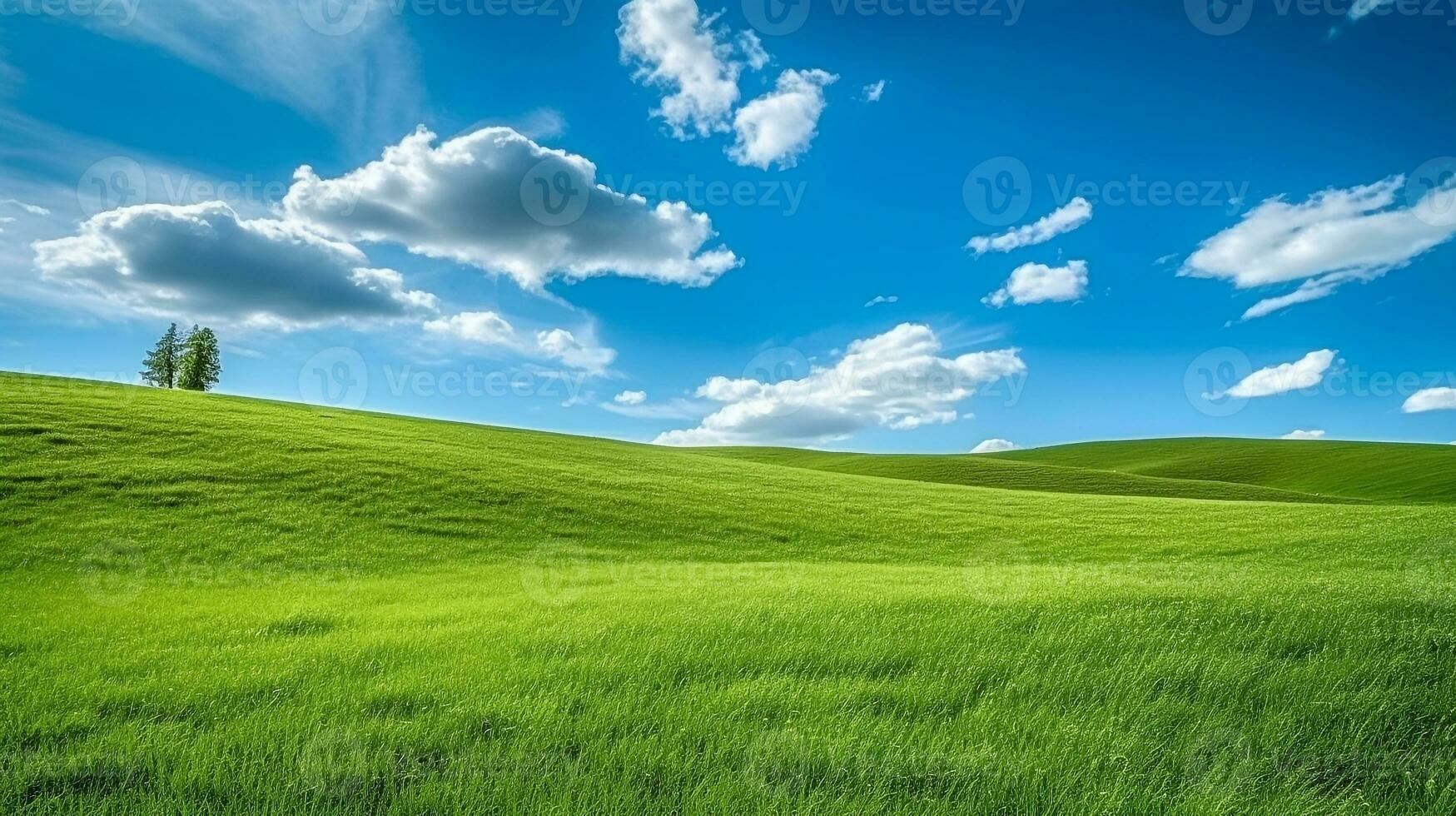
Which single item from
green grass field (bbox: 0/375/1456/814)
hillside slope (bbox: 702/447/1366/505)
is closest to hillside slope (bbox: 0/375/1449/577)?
green grass field (bbox: 0/375/1456/814)

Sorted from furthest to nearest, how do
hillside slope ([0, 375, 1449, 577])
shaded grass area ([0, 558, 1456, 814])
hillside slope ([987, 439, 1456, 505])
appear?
1. hillside slope ([987, 439, 1456, 505])
2. hillside slope ([0, 375, 1449, 577])
3. shaded grass area ([0, 558, 1456, 814])

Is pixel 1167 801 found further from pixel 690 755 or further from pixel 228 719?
pixel 228 719

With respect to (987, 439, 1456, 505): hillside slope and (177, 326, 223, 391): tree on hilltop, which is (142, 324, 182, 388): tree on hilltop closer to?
(177, 326, 223, 391): tree on hilltop

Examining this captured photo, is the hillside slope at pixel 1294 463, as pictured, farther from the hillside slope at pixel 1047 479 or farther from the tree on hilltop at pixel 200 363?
the tree on hilltop at pixel 200 363

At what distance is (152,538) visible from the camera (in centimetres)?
1566

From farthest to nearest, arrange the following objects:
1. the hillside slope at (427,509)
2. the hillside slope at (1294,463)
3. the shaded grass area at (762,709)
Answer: the hillside slope at (1294,463)
the hillside slope at (427,509)
the shaded grass area at (762,709)

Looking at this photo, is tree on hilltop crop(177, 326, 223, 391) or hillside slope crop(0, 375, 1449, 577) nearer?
hillside slope crop(0, 375, 1449, 577)

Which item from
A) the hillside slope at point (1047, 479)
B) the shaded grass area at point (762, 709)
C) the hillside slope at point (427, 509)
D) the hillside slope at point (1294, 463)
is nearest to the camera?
the shaded grass area at point (762, 709)

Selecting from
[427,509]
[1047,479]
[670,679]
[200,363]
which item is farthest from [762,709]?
[200,363]

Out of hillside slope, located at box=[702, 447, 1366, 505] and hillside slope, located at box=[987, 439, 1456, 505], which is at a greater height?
hillside slope, located at box=[987, 439, 1456, 505]

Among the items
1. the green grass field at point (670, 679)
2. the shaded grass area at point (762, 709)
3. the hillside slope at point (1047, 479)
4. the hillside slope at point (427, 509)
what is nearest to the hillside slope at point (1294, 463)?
the hillside slope at point (1047, 479)

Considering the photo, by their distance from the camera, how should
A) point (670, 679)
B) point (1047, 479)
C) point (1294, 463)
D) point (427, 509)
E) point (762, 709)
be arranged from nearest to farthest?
point (762, 709) < point (670, 679) < point (427, 509) < point (1047, 479) < point (1294, 463)

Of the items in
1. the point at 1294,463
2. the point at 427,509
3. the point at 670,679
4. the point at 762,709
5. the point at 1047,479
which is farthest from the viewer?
the point at 1294,463

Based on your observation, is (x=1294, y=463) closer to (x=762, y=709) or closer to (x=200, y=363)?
(x=762, y=709)
